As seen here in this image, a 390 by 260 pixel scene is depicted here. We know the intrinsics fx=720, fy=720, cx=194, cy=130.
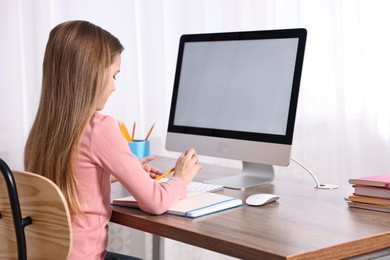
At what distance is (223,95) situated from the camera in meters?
2.19

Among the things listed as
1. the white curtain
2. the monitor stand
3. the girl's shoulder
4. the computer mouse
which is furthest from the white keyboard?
the white curtain

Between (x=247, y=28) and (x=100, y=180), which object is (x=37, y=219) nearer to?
(x=100, y=180)

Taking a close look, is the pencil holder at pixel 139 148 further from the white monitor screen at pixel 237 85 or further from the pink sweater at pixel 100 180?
the pink sweater at pixel 100 180

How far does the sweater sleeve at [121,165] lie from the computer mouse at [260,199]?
0.71ft

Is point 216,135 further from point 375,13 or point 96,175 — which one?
point 375,13

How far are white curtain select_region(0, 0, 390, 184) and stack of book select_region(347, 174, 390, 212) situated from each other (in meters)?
1.20

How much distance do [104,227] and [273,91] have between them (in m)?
0.64

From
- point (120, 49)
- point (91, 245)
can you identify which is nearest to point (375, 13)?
point (120, 49)

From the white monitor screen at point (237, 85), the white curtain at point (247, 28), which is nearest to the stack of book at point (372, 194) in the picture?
the white monitor screen at point (237, 85)

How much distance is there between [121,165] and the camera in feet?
5.42

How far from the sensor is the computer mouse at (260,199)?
1771 millimetres

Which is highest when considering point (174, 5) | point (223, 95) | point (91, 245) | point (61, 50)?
point (174, 5)

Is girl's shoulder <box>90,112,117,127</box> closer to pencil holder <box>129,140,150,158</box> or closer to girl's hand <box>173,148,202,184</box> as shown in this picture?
girl's hand <box>173,148,202,184</box>

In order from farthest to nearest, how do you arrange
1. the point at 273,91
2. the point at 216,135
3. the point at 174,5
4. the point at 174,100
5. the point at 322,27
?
1. the point at 322,27
2. the point at 174,5
3. the point at 174,100
4. the point at 216,135
5. the point at 273,91
